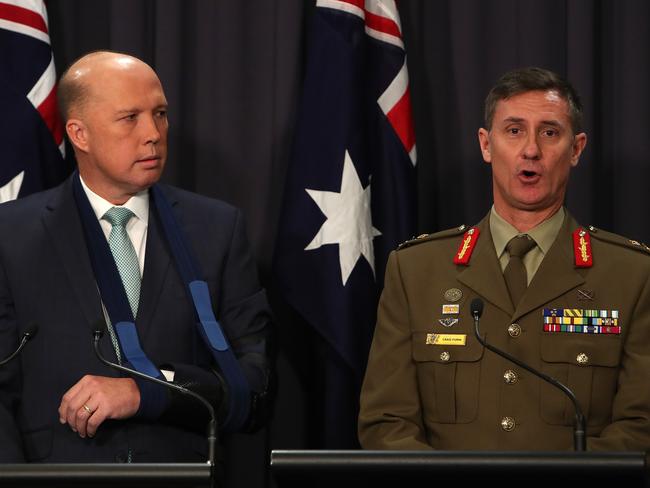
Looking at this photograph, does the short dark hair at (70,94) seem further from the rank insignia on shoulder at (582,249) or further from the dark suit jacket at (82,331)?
the rank insignia on shoulder at (582,249)

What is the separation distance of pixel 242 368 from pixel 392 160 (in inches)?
39.4

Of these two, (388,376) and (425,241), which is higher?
(425,241)

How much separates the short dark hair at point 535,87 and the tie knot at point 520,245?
312 millimetres

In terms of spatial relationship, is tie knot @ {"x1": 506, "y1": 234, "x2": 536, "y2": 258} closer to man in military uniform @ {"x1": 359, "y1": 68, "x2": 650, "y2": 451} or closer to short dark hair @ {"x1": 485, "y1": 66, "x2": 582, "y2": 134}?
man in military uniform @ {"x1": 359, "y1": 68, "x2": 650, "y2": 451}

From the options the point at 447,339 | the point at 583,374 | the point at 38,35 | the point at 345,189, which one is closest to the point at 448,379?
the point at 447,339

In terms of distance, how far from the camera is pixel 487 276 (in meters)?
2.87

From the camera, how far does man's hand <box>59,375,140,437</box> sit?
2617mm

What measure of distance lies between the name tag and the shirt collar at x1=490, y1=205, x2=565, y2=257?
248mm

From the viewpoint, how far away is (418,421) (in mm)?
2787

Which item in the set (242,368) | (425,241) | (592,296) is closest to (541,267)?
(592,296)

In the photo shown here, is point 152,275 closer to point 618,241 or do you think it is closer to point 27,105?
point 27,105

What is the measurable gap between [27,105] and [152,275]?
0.89 meters

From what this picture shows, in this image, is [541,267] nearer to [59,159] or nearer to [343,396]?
[343,396]

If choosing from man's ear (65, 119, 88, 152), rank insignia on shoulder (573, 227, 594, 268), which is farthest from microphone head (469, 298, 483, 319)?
man's ear (65, 119, 88, 152)
